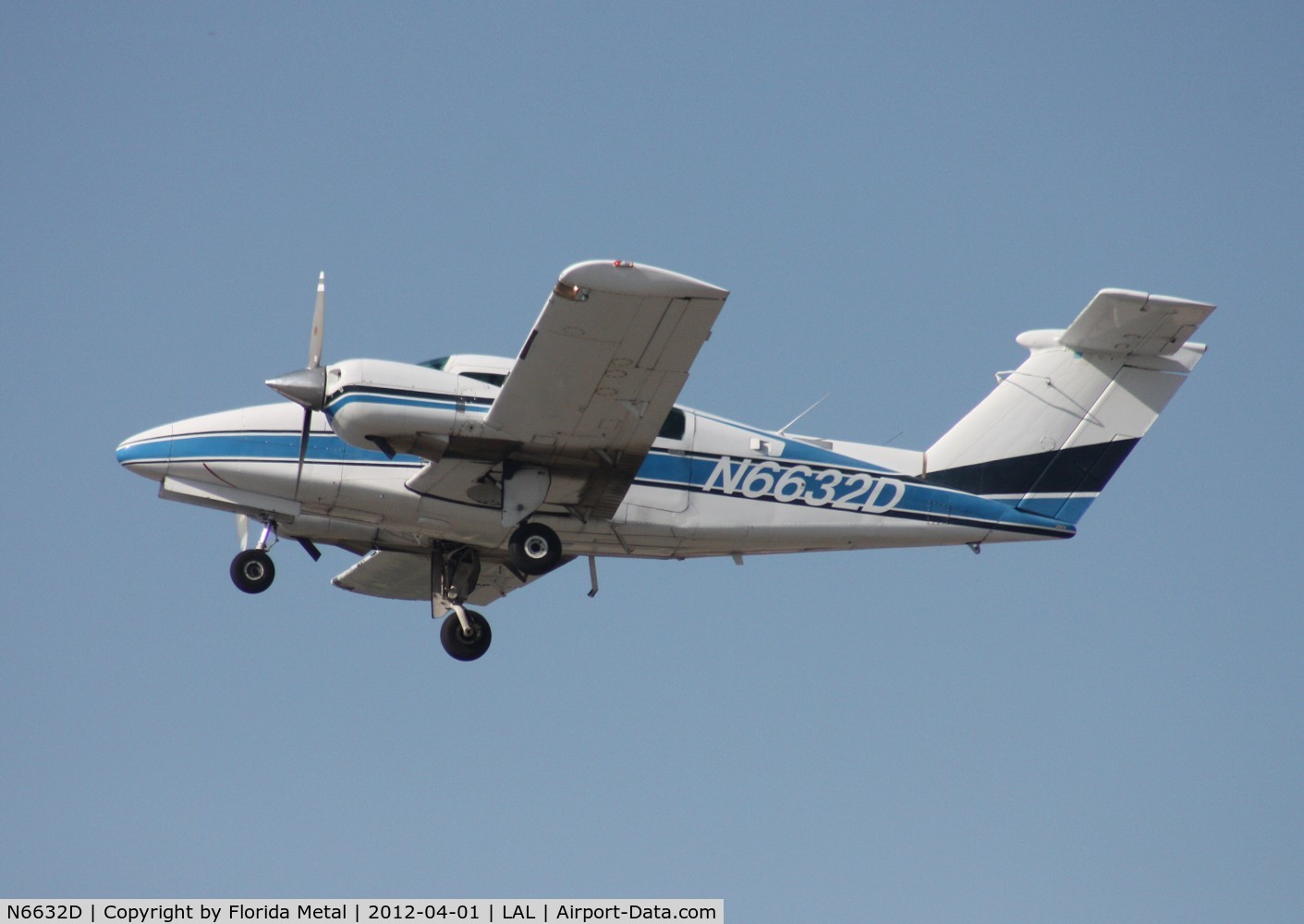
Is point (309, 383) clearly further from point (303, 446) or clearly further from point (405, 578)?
point (405, 578)

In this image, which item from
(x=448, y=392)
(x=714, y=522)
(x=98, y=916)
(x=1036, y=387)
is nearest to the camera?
(x=98, y=916)

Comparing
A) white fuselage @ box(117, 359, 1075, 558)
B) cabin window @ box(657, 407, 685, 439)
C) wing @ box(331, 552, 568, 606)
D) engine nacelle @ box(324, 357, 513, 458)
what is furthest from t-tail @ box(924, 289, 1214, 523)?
wing @ box(331, 552, 568, 606)

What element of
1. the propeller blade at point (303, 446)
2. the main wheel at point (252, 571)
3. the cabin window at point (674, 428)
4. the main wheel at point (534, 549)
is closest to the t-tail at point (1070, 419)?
the cabin window at point (674, 428)

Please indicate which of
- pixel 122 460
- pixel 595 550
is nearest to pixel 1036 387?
pixel 595 550

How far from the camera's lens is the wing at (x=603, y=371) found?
16688mm

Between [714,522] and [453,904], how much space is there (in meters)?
5.50

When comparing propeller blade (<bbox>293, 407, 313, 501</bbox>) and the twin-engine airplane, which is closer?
the twin-engine airplane

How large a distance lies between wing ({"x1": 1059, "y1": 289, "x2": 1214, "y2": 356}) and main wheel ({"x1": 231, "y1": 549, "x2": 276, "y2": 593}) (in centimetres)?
1037

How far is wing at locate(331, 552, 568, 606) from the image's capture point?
23.0 m

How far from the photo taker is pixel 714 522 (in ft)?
65.2

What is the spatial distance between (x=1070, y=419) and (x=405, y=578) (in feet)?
30.6

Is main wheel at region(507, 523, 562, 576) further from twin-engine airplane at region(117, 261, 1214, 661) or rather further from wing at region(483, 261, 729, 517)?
wing at region(483, 261, 729, 517)

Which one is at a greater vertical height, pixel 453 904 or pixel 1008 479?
pixel 1008 479

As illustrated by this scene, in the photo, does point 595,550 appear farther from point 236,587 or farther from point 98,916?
point 98,916
